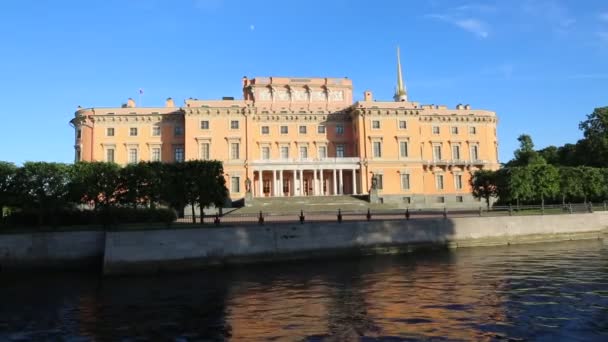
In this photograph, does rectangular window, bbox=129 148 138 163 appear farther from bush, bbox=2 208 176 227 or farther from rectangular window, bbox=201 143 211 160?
bush, bbox=2 208 176 227

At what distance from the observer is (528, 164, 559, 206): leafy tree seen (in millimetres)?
43156

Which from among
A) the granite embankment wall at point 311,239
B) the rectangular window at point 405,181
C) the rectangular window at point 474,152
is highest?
the rectangular window at point 474,152

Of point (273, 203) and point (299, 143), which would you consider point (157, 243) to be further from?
point (299, 143)

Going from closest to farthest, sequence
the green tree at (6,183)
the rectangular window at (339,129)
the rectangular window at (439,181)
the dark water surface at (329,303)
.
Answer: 1. the dark water surface at (329,303)
2. the green tree at (6,183)
3. the rectangular window at (339,129)
4. the rectangular window at (439,181)

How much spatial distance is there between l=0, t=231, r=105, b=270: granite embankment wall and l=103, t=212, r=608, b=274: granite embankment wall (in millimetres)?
3217

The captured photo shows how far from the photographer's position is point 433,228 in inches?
1207

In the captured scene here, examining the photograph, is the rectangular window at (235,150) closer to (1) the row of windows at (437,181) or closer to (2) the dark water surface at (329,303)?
(1) the row of windows at (437,181)

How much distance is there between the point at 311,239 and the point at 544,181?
2710 centimetres

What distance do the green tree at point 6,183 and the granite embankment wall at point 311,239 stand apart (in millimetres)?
9206

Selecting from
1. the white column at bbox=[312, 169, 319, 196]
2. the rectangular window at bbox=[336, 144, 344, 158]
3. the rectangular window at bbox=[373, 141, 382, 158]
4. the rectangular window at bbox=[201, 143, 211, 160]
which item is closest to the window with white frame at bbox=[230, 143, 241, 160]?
the rectangular window at bbox=[201, 143, 211, 160]

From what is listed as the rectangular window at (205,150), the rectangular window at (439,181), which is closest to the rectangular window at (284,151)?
the rectangular window at (205,150)

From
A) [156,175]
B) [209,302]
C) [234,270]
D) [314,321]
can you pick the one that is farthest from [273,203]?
[314,321]

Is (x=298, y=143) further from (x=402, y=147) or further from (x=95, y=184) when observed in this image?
(x=95, y=184)

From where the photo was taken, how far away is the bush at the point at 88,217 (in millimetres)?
30109
